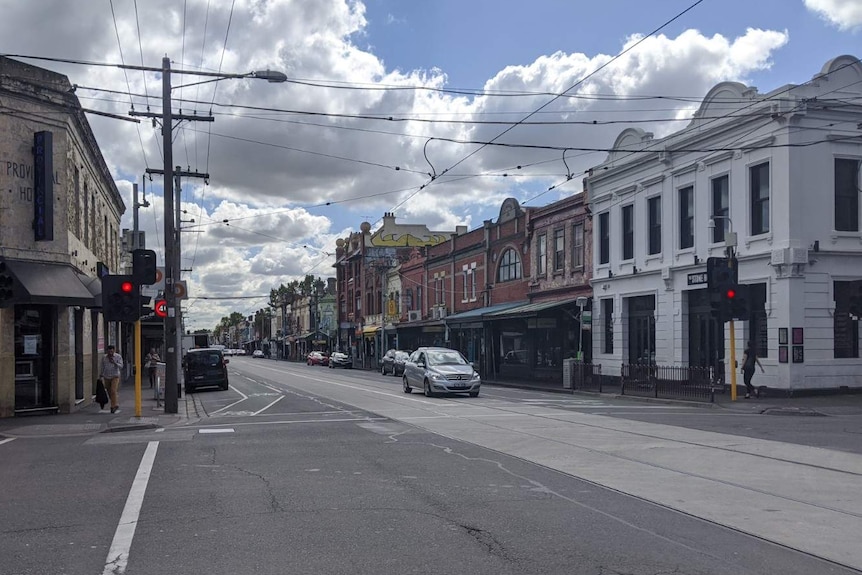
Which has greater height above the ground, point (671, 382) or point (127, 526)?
point (127, 526)

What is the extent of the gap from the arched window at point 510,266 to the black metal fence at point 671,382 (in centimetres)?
1552

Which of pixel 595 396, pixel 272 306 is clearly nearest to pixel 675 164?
pixel 595 396

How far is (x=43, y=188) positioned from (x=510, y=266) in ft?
97.5

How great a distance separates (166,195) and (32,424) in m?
6.80

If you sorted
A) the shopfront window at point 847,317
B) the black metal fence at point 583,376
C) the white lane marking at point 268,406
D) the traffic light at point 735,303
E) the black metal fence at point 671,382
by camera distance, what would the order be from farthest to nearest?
the black metal fence at point 583,376 < the shopfront window at point 847,317 < the black metal fence at point 671,382 < the traffic light at point 735,303 < the white lane marking at point 268,406

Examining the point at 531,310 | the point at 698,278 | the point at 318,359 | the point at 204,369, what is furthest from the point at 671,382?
the point at 318,359

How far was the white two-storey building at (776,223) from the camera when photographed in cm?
2473

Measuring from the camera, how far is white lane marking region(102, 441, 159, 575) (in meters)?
6.55

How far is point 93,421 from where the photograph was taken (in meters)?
18.8

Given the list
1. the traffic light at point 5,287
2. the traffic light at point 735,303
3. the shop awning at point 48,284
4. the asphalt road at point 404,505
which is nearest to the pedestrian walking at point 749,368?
the traffic light at point 735,303

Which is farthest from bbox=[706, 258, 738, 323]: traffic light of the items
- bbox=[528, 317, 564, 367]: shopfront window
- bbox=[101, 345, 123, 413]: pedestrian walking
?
bbox=[101, 345, 123, 413]: pedestrian walking

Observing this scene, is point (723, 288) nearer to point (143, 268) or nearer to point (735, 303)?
point (735, 303)

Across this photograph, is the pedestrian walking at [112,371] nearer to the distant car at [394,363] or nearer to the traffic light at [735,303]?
the traffic light at [735,303]

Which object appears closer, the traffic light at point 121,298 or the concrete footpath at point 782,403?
the traffic light at point 121,298
